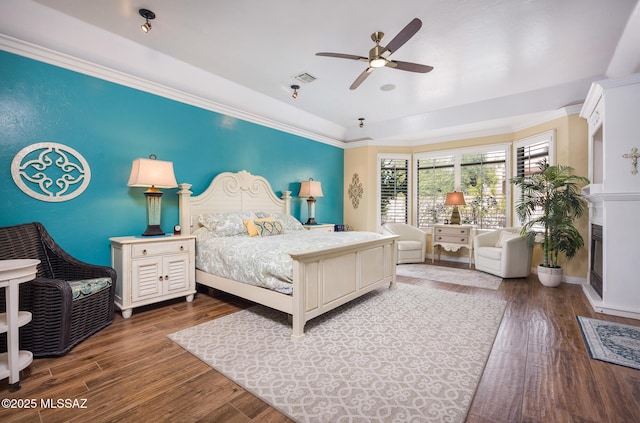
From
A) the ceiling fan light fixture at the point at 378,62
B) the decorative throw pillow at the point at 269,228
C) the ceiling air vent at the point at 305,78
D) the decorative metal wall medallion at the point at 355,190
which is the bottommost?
the decorative throw pillow at the point at 269,228

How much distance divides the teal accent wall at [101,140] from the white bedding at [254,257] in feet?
2.70

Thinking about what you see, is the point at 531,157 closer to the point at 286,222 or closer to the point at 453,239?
the point at 453,239

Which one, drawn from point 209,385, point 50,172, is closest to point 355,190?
point 50,172

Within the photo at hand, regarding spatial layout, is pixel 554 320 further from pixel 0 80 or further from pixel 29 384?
pixel 0 80

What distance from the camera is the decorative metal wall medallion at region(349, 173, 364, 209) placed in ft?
23.2

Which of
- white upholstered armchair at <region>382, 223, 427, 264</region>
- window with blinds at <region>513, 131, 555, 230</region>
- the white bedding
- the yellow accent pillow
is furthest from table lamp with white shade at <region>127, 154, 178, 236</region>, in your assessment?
window with blinds at <region>513, 131, 555, 230</region>

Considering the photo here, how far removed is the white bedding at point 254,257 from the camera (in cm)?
283

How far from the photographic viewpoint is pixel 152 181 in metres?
3.36

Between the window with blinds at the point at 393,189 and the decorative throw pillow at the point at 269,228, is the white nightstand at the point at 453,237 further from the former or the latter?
the decorative throw pillow at the point at 269,228

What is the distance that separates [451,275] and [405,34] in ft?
13.4

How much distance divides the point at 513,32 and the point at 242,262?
152 inches

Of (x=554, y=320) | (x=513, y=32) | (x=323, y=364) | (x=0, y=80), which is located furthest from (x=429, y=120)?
(x=0, y=80)

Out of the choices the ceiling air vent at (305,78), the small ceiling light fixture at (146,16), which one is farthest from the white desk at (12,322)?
the ceiling air vent at (305,78)

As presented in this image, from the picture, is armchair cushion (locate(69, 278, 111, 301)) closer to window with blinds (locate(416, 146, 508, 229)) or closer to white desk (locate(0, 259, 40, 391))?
white desk (locate(0, 259, 40, 391))
